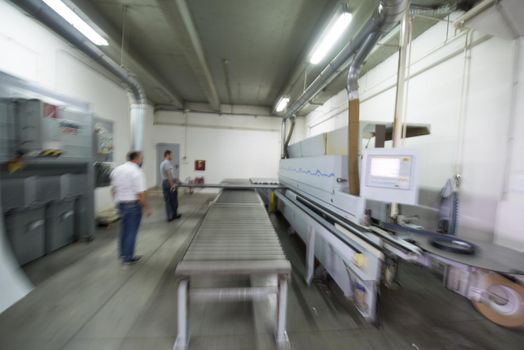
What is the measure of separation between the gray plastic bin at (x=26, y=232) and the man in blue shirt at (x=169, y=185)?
1.76 metres

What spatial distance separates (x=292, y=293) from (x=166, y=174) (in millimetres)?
3237

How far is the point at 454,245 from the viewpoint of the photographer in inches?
57.3

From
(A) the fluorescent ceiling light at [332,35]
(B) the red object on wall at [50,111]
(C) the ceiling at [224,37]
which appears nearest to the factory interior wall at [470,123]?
(C) the ceiling at [224,37]

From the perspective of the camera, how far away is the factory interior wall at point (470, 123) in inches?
84.0

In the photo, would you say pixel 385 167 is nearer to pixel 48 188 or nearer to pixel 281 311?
pixel 281 311

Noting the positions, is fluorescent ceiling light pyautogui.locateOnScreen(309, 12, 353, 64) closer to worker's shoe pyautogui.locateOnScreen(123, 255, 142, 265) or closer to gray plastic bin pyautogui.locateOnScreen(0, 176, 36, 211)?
worker's shoe pyautogui.locateOnScreen(123, 255, 142, 265)

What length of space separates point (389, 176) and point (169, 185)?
12.8 feet

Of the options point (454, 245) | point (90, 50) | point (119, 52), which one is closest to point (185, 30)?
point (90, 50)

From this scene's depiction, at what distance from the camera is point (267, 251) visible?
5.39 ft

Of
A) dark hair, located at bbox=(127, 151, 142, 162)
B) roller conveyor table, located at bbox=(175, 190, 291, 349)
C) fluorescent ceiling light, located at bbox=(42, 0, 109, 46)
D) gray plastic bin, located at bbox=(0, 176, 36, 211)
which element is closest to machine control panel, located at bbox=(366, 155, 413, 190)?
roller conveyor table, located at bbox=(175, 190, 291, 349)

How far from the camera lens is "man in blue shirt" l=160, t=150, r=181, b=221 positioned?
4.07 m

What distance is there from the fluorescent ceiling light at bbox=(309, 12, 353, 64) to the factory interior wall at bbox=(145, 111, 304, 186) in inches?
192

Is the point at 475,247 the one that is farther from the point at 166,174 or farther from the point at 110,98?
the point at 110,98

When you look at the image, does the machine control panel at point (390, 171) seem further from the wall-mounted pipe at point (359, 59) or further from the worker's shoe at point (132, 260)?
the worker's shoe at point (132, 260)
